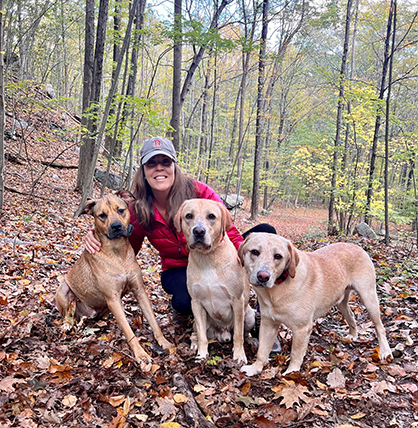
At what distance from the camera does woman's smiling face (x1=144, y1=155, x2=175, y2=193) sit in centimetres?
386

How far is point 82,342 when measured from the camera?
3.52 meters

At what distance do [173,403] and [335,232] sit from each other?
11699 mm

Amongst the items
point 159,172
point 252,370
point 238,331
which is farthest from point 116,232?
point 252,370

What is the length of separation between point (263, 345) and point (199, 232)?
1308 mm

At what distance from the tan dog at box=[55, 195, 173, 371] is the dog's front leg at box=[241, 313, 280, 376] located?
1.00 m

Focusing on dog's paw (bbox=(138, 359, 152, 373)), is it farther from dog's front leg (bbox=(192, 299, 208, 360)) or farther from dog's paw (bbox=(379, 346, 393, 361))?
dog's paw (bbox=(379, 346, 393, 361))

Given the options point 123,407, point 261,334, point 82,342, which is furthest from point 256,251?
point 82,342

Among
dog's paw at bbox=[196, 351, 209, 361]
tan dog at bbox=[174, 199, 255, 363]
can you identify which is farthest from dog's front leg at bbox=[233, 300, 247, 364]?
dog's paw at bbox=[196, 351, 209, 361]

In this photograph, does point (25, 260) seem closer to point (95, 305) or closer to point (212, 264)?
point (95, 305)

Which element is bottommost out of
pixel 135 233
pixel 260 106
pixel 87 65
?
pixel 135 233

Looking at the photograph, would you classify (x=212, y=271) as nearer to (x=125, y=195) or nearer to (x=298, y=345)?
(x=298, y=345)

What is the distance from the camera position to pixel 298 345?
9.66 feet

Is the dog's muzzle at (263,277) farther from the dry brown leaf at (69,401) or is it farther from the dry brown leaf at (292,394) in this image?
the dry brown leaf at (69,401)

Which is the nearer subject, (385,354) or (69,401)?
(69,401)
